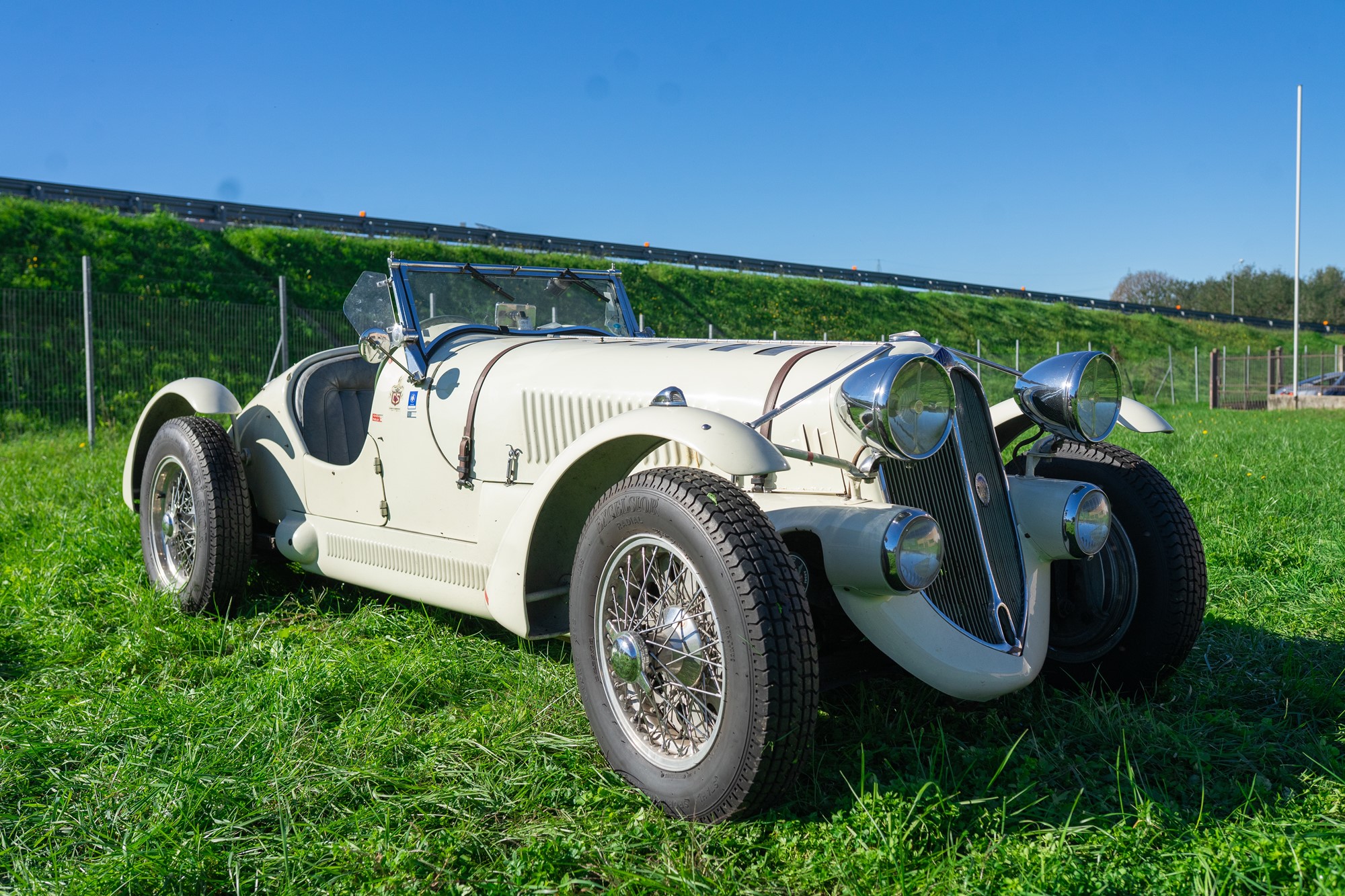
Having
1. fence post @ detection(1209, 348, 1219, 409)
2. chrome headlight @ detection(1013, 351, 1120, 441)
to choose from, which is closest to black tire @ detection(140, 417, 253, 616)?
chrome headlight @ detection(1013, 351, 1120, 441)

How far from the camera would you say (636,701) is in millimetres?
2463

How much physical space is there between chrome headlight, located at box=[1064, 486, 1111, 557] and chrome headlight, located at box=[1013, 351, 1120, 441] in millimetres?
283

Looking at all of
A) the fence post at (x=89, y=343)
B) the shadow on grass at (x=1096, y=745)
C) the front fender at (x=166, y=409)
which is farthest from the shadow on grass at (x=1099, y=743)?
the fence post at (x=89, y=343)

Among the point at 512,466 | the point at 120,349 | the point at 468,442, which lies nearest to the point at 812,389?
the point at 512,466

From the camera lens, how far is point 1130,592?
9.82ft

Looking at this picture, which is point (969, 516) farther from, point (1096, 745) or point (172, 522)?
point (172, 522)

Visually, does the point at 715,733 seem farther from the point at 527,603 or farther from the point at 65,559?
the point at 65,559

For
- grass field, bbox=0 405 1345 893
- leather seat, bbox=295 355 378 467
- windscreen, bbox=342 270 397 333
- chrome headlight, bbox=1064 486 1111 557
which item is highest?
windscreen, bbox=342 270 397 333

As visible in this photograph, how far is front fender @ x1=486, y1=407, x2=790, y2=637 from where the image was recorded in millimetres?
2374

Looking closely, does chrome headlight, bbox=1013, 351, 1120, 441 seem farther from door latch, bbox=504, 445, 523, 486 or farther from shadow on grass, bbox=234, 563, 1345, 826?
door latch, bbox=504, 445, 523, 486

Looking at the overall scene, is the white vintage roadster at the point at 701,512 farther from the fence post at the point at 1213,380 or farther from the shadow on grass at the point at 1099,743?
the fence post at the point at 1213,380

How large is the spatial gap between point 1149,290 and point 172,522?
64.6 metres

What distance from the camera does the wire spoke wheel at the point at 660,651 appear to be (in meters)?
2.28

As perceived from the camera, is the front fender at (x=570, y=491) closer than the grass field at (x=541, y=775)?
No
